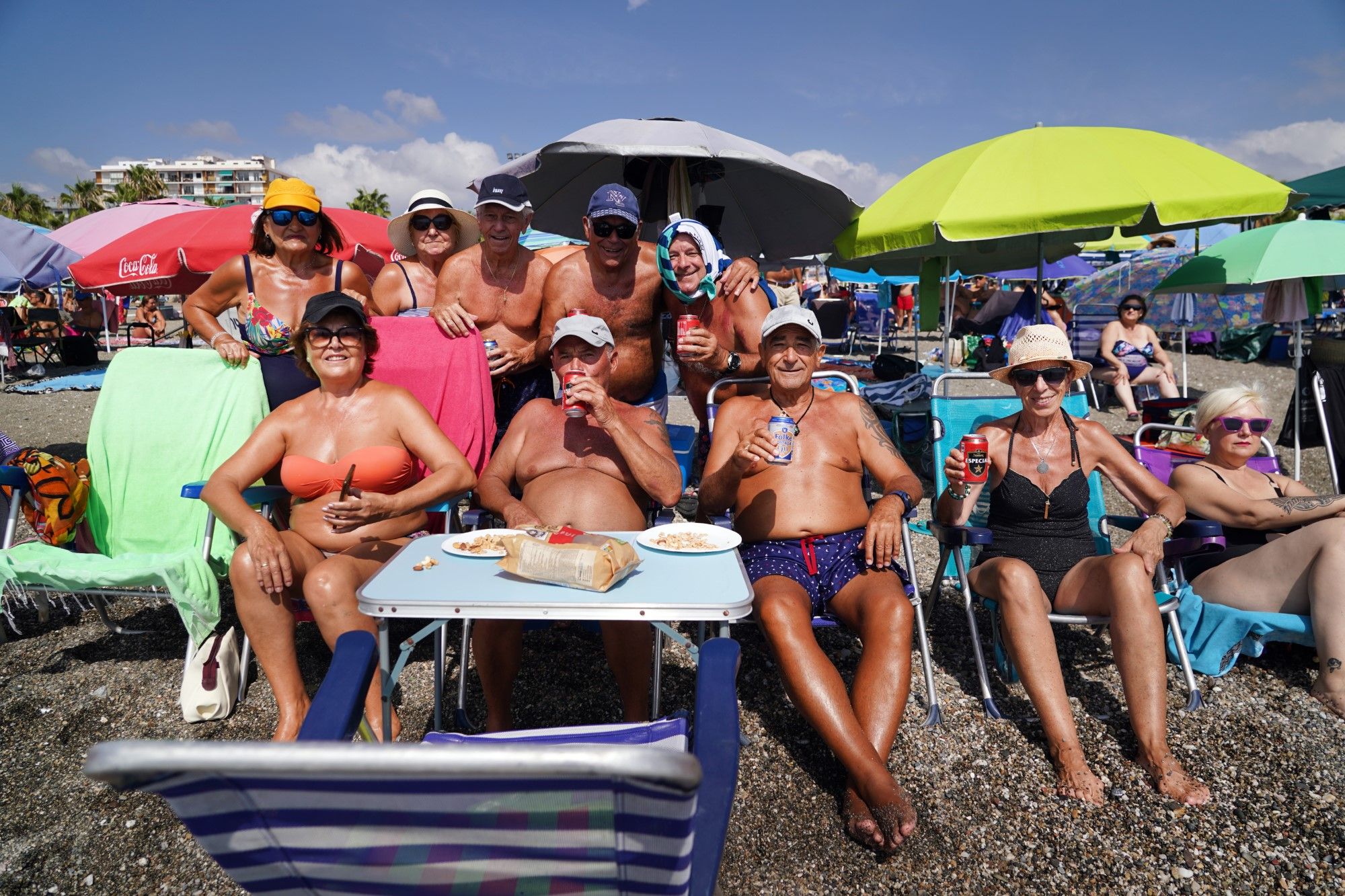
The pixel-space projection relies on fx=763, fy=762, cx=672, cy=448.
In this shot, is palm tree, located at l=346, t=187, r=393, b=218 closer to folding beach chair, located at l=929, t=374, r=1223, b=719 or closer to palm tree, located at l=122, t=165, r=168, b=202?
palm tree, located at l=122, t=165, r=168, b=202

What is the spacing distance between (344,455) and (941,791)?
2466 millimetres

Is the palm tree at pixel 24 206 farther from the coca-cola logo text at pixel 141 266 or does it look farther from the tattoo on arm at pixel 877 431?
the tattoo on arm at pixel 877 431

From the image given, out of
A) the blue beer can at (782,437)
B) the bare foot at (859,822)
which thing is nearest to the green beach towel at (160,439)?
the blue beer can at (782,437)

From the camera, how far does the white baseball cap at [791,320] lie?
3033 mm

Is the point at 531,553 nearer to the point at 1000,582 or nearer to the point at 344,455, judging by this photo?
the point at 344,455

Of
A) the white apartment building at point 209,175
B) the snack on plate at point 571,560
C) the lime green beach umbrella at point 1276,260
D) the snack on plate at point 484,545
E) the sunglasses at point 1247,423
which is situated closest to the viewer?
the snack on plate at point 571,560

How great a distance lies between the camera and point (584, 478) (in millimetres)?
Result: 2988

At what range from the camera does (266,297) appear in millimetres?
3840

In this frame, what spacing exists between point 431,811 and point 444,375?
2885 mm

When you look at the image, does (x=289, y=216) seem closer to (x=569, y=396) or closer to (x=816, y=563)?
(x=569, y=396)

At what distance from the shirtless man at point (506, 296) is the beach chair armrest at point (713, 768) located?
103 inches

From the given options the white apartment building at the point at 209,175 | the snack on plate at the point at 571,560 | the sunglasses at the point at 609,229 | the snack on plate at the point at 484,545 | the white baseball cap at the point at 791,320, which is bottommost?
the snack on plate at the point at 484,545

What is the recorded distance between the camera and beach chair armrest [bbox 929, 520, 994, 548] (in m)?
2.90

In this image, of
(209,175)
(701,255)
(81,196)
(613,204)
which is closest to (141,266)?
(613,204)
